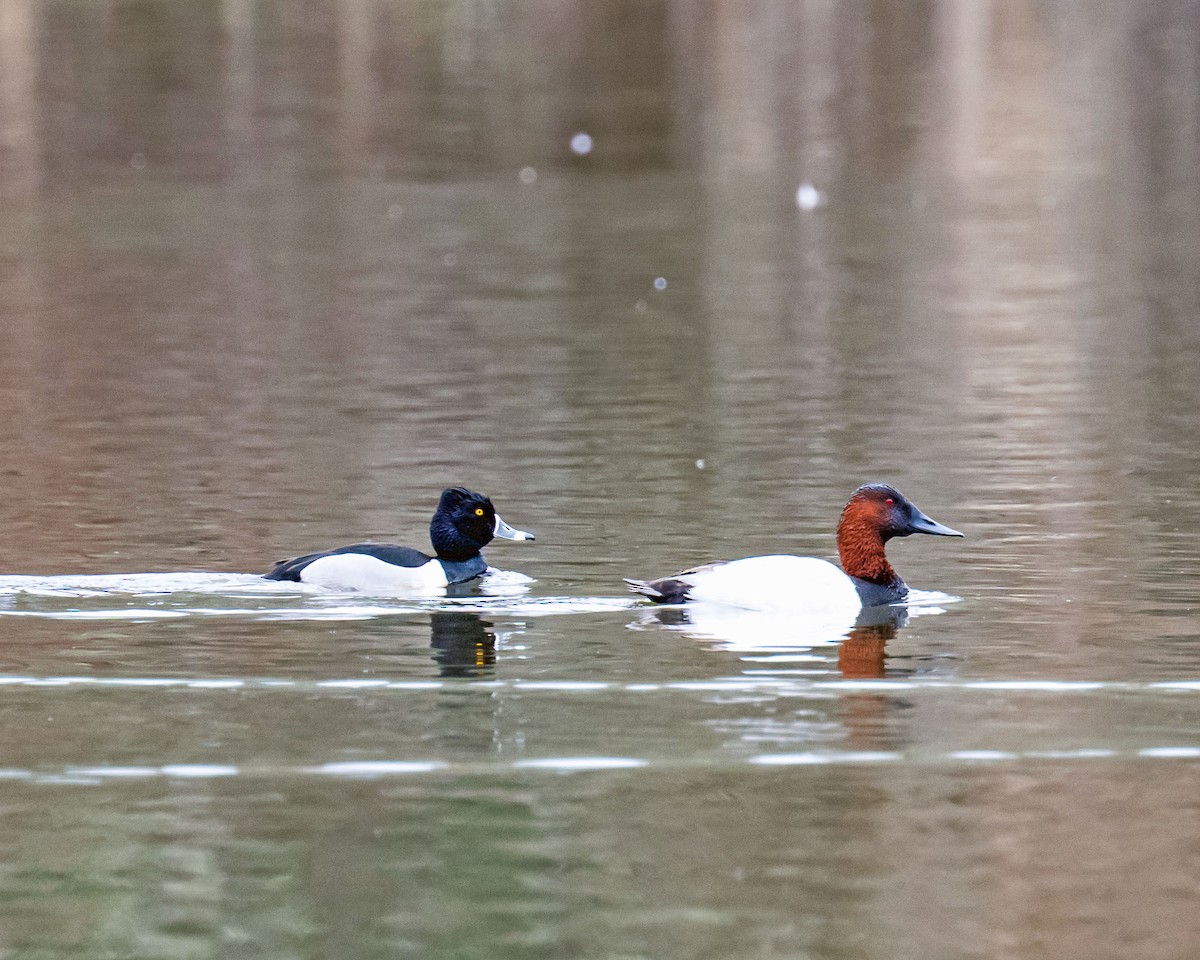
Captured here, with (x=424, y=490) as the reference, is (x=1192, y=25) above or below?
above

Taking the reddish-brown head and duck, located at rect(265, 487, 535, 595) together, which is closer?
the reddish-brown head

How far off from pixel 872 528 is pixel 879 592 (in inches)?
14.7

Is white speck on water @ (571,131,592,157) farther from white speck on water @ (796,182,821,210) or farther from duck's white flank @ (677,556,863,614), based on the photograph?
duck's white flank @ (677,556,863,614)

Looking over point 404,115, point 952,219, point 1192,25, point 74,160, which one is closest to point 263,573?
point 952,219

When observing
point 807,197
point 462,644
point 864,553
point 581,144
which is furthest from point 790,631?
point 581,144

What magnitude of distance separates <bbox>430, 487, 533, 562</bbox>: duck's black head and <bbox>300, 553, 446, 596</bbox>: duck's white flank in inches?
12.6

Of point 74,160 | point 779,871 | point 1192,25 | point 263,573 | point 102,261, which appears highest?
point 1192,25

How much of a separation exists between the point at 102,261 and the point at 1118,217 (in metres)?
14.4

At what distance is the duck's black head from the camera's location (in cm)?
1344

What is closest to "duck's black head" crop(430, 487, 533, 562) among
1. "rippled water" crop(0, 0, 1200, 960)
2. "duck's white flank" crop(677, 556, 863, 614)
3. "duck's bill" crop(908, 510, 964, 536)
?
"rippled water" crop(0, 0, 1200, 960)

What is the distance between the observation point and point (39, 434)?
1877 cm

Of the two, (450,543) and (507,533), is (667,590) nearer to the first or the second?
(507,533)

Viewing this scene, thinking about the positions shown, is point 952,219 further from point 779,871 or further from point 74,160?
point 779,871

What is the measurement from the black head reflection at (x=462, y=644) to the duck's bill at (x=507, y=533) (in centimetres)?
96
